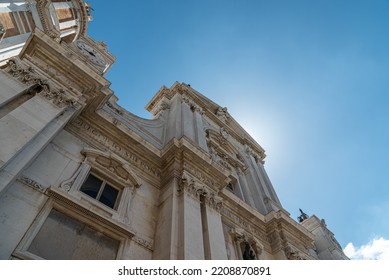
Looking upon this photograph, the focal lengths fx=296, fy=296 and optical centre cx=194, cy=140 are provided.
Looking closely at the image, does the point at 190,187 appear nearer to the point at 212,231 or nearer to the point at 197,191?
the point at 197,191

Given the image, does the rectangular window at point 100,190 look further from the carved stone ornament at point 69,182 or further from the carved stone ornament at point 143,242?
the carved stone ornament at point 143,242

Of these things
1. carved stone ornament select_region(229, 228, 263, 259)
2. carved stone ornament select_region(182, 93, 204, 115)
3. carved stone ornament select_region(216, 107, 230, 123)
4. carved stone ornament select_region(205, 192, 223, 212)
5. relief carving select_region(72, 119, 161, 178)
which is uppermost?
carved stone ornament select_region(216, 107, 230, 123)

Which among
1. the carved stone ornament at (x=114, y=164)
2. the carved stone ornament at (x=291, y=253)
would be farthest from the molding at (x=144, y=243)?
the carved stone ornament at (x=291, y=253)

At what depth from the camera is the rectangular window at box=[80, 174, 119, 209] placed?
960cm

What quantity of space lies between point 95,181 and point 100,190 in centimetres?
39

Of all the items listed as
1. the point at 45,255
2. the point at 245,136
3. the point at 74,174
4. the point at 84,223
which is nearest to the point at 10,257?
the point at 45,255

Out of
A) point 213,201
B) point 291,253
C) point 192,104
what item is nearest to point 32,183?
point 213,201

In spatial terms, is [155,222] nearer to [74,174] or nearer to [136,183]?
[136,183]

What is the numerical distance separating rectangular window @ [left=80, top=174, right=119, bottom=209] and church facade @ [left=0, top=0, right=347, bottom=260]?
0.04 m

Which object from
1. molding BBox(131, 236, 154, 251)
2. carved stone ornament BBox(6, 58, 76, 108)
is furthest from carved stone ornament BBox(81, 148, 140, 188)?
molding BBox(131, 236, 154, 251)

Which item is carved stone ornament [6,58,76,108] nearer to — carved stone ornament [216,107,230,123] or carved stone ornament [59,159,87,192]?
carved stone ornament [59,159,87,192]

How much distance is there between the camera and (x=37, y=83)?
9180 millimetres
